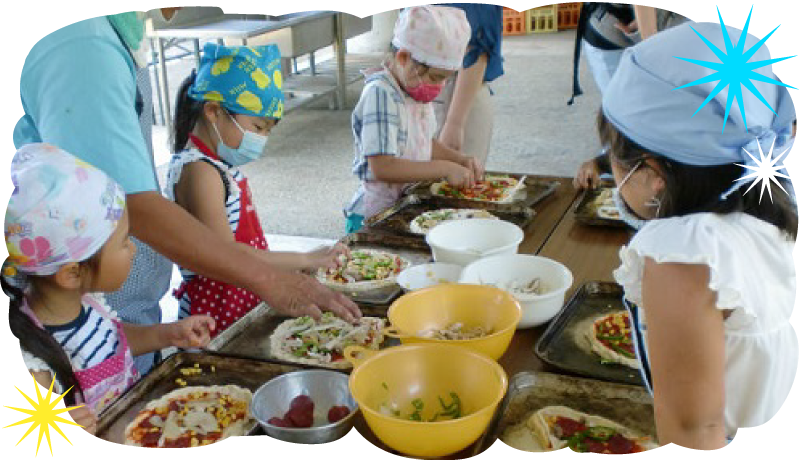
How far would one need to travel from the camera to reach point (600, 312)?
67.8 inches

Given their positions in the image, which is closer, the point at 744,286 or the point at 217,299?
the point at 744,286

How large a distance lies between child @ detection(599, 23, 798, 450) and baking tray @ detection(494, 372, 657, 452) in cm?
24

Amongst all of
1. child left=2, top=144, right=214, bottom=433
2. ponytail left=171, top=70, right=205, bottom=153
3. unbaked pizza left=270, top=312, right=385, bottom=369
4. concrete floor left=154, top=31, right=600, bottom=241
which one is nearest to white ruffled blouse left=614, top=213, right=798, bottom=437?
unbaked pizza left=270, top=312, right=385, bottom=369

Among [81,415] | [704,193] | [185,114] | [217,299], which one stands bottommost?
[217,299]

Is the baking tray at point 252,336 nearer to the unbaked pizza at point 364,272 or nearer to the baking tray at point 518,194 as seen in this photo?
the unbaked pizza at point 364,272

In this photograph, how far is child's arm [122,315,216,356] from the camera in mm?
1580

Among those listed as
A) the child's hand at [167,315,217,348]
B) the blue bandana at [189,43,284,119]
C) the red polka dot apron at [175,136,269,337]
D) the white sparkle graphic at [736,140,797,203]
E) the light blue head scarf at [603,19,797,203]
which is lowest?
the red polka dot apron at [175,136,269,337]

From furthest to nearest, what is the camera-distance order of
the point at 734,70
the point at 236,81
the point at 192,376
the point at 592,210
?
the point at 592,210, the point at 236,81, the point at 192,376, the point at 734,70

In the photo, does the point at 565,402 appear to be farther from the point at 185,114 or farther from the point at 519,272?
the point at 185,114

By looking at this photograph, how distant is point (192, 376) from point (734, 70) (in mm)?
1177

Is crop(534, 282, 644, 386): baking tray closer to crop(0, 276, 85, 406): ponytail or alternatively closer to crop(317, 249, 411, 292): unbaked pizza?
crop(317, 249, 411, 292): unbaked pizza

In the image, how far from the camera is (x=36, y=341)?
4.45ft

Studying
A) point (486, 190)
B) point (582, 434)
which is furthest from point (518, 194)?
point (582, 434)

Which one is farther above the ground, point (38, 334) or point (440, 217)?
point (38, 334)
